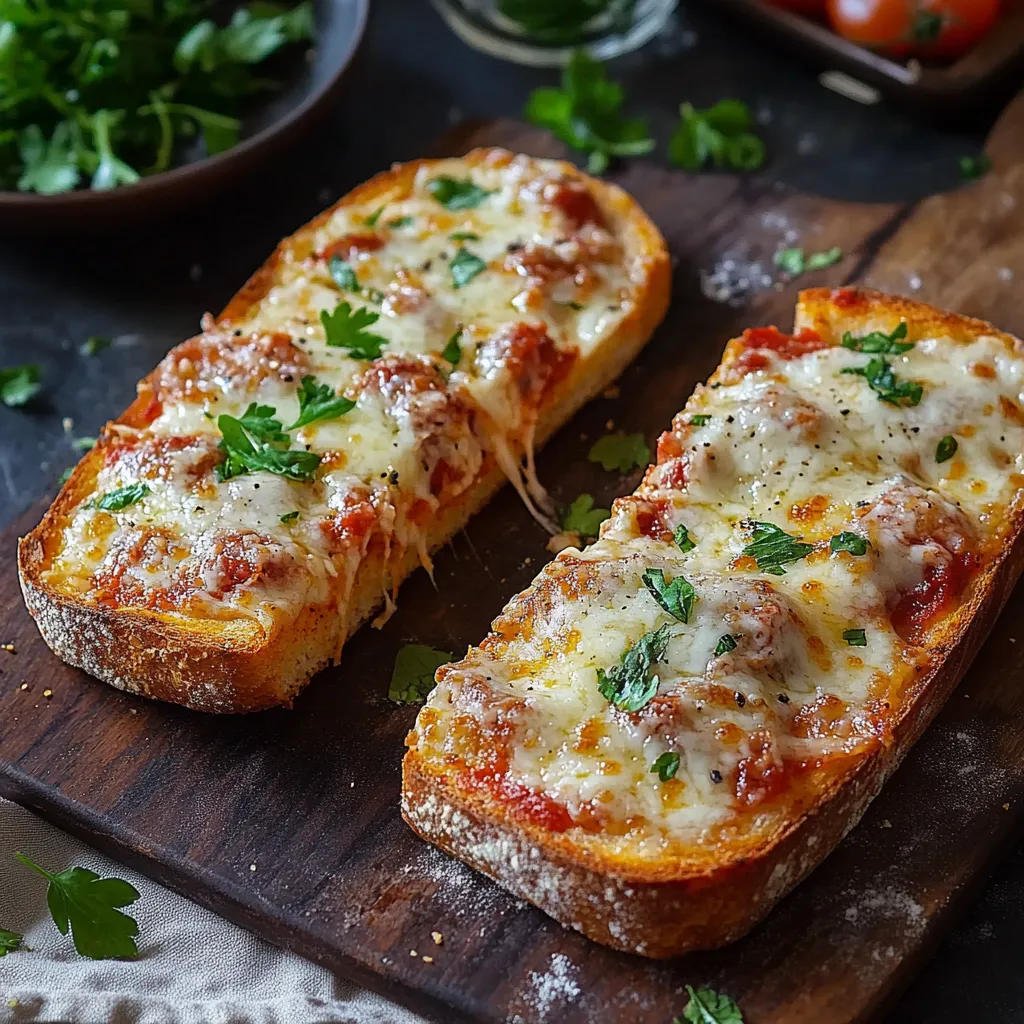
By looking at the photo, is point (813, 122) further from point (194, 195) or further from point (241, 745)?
point (241, 745)

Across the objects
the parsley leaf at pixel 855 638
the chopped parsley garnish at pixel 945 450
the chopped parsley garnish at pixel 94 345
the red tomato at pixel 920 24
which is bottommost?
the chopped parsley garnish at pixel 94 345

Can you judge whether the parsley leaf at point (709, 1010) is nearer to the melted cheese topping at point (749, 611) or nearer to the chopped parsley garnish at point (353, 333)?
the melted cheese topping at point (749, 611)

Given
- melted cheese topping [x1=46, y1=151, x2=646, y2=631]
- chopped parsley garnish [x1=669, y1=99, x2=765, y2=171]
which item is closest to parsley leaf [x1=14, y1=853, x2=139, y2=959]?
melted cheese topping [x1=46, y1=151, x2=646, y2=631]

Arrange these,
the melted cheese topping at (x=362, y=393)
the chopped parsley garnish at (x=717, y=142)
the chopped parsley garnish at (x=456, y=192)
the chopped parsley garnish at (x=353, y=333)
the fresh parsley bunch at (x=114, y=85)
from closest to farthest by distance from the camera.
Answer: the melted cheese topping at (x=362, y=393) → the chopped parsley garnish at (x=353, y=333) → the chopped parsley garnish at (x=456, y=192) → the fresh parsley bunch at (x=114, y=85) → the chopped parsley garnish at (x=717, y=142)

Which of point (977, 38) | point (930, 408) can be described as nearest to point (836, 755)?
point (930, 408)

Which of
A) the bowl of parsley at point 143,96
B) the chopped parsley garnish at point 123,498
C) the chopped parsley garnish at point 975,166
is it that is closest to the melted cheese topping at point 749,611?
the chopped parsley garnish at point 123,498

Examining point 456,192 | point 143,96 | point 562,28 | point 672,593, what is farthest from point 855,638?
point 562,28
